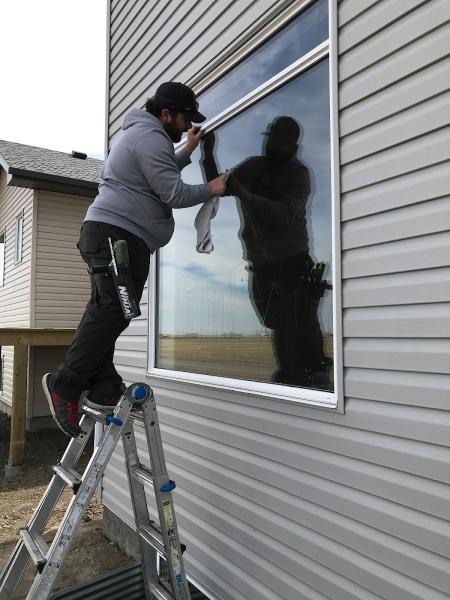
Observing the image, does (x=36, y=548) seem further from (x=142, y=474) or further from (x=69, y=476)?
(x=142, y=474)

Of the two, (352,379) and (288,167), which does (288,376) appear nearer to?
(352,379)

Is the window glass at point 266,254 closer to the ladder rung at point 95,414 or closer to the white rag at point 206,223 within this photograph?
the white rag at point 206,223

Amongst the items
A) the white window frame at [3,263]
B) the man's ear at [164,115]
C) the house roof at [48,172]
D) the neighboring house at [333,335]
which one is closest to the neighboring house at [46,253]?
the house roof at [48,172]

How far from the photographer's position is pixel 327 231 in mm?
2121

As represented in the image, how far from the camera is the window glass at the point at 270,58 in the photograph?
218 centimetres

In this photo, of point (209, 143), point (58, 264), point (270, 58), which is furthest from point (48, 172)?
point (270, 58)

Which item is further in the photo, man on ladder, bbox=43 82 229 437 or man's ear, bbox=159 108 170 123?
man's ear, bbox=159 108 170 123

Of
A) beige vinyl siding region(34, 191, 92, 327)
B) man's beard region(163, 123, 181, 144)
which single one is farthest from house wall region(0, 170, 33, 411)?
man's beard region(163, 123, 181, 144)

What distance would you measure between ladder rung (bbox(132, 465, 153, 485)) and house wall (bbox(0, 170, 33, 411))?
25.1ft

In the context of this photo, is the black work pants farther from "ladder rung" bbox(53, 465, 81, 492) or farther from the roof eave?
the roof eave

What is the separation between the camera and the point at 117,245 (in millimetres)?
2096

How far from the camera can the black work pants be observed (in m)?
2.18

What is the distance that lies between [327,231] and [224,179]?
2.27ft

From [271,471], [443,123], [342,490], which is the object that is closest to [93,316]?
[271,471]
